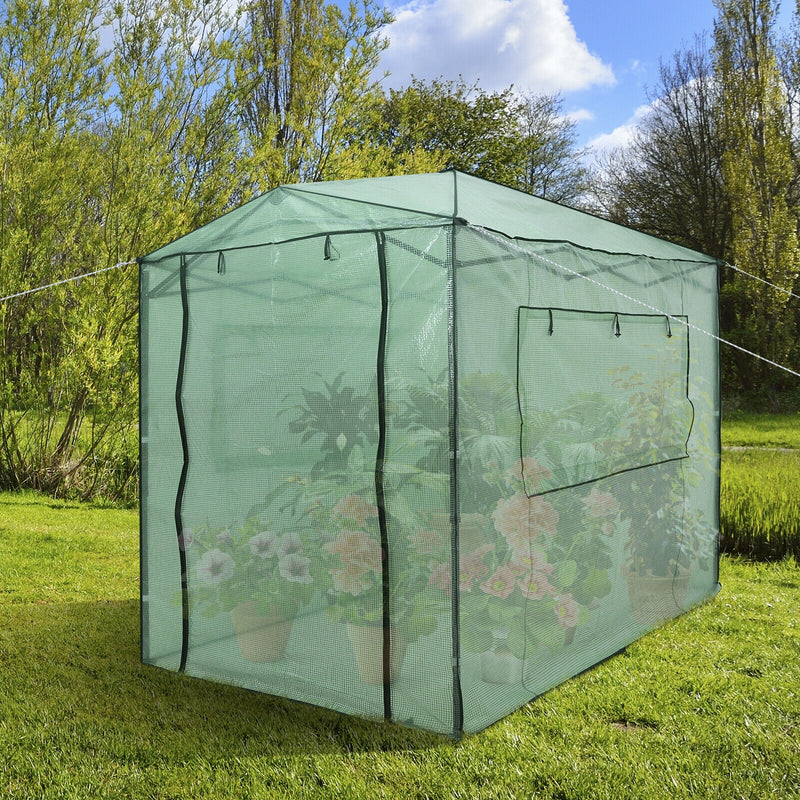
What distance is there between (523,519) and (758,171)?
47.7 feet

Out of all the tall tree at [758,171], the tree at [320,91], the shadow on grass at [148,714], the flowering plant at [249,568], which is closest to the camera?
the shadow on grass at [148,714]

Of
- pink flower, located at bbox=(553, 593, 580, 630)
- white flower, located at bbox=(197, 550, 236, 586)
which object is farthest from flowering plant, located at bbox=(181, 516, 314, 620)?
pink flower, located at bbox=(553, 593, 580, 630)

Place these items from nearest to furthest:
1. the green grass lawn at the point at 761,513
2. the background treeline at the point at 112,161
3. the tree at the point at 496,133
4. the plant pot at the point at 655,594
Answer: the plant pot at the point at 655,594
the green grass lawn at the point at 761,513
the background treeline at the point at 112,161
the tree at the point at 496,133

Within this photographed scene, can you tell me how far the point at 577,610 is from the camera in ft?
10.9

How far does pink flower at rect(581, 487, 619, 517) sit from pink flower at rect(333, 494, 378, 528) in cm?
98

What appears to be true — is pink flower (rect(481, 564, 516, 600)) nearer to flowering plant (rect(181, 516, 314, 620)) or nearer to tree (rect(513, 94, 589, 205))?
flowering plant (rect(181, 516, 314, 620))

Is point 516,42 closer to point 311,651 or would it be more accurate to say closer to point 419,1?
point 419,1

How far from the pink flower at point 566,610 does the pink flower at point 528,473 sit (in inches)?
18.4

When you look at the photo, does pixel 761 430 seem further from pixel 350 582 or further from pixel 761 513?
pixel 350 582

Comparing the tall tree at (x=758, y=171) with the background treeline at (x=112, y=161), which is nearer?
the background treeline at (x=112, y=161)

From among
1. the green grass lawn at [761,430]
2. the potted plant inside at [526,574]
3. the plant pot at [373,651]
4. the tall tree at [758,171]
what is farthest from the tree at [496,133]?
the plant pot at [373,651]

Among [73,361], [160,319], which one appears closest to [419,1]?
[73,361]

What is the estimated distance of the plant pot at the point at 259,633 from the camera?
3.07 m

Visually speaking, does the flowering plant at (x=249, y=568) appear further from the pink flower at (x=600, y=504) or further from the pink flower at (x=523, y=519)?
the pink flower at (x=600, y=504)
